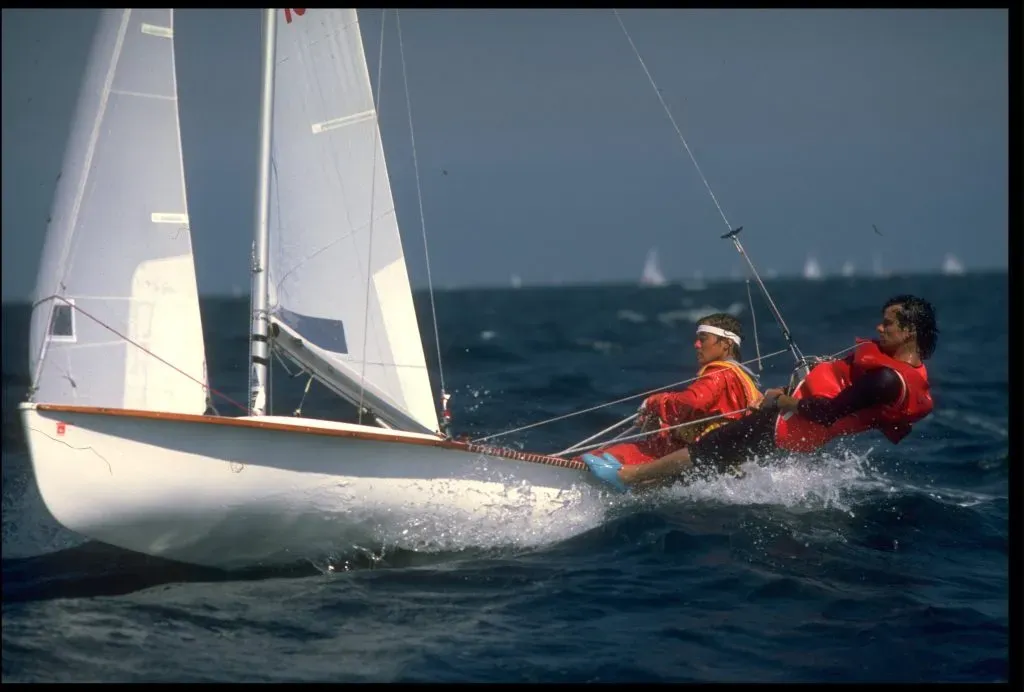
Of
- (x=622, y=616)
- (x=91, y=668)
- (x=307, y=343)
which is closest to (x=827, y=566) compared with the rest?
(x=622, y=616)

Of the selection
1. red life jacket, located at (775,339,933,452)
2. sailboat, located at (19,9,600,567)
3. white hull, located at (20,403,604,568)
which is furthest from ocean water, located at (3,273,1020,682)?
red life jacket, located at (775,339,933,452)

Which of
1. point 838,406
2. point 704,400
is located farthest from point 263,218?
point 838,406

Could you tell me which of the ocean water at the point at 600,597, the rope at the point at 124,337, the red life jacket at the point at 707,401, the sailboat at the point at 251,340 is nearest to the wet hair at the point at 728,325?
the red life jacket at the point at 707,401

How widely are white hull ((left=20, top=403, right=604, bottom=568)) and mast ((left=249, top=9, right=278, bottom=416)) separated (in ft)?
1.89

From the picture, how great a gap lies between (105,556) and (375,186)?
8.15ft

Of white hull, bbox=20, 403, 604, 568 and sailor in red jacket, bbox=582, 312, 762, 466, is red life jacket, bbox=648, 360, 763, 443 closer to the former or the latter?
sailor in red jacket, bbox=582, 312, 762, 466

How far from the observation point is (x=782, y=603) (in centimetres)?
539

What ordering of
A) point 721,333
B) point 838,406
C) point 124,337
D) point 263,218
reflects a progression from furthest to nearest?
point 721,333
point 263,218
point 838,406
point 124,337

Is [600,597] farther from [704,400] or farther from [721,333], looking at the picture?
[721,333]

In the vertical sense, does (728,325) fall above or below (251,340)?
above

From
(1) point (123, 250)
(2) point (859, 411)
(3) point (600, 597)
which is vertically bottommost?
(3) point (600, 597)

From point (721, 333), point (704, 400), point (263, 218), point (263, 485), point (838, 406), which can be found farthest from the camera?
point (721, 333)

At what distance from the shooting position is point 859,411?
6180mm

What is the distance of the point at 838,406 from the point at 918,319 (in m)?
0.66
